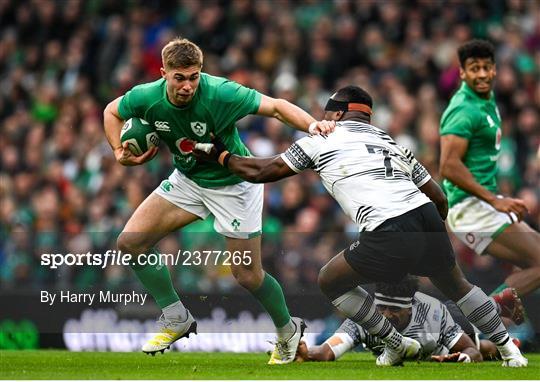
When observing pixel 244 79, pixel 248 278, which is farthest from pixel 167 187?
pixel 244 79

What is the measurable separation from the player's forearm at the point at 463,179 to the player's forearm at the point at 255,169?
1.80 metres

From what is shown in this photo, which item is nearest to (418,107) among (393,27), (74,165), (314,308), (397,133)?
(397,133)

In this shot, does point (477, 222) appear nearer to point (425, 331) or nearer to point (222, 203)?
point (425, 331)

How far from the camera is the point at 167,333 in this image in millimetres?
10344

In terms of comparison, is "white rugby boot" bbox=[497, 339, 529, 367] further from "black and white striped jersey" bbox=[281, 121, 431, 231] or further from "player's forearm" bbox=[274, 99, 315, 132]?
"player's forearm" bbox=[274, 99, 315, 132]

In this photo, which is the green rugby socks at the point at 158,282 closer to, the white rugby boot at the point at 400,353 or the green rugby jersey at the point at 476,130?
the white rugby boot at the point at 400,353

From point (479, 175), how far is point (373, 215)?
1.91 metres

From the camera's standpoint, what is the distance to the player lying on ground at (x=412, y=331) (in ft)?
34.0

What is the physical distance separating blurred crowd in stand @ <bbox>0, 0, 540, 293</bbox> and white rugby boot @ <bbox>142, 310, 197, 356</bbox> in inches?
90.7

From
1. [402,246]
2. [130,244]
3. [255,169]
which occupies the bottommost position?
[130,244]

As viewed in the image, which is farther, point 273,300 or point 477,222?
point 477,222

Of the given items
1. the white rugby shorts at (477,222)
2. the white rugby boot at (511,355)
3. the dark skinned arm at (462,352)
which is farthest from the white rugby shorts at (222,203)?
the white rugby boot at (511,355)

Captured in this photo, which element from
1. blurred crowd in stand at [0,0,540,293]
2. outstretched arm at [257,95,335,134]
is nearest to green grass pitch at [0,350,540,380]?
outstretched arm at [257,95,335,134]

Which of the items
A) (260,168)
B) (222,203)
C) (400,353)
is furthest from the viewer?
(222,203)
